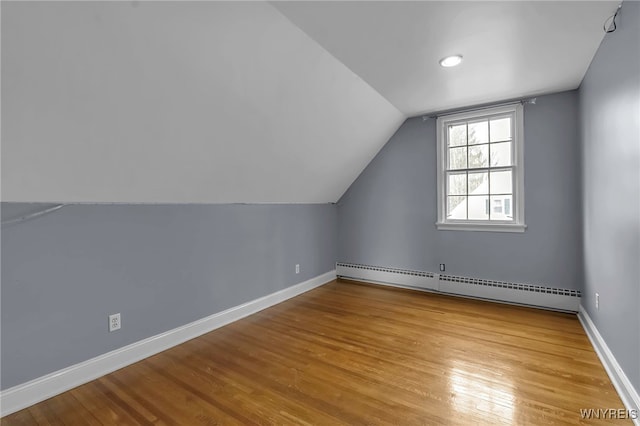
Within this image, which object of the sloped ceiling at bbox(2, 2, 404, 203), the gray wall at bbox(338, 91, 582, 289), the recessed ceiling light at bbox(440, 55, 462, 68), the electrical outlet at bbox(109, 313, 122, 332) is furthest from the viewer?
the gray wall at bbox(338, 91, 582, 289)

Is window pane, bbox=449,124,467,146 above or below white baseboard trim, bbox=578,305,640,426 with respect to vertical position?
above

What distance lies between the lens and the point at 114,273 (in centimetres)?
222

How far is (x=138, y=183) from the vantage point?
222 cm

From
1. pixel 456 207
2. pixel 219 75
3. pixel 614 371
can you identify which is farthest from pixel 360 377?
pixel 456 207

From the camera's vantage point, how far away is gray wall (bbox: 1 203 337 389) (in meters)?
1.81

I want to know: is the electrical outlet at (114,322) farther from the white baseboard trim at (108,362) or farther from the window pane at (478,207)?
the window pane at (478,207)

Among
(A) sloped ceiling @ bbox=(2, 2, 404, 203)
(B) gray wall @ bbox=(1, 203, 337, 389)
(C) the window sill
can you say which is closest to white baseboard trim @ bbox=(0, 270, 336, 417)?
(B) gray wall @ bbox=(1, 203, 337, 389)

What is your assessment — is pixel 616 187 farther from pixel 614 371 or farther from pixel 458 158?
pixel 458 158

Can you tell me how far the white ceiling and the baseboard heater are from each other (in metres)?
2.18

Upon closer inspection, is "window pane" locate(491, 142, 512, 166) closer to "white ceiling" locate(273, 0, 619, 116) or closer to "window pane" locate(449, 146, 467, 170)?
"window pane" locate(449, 146, 467, 170)

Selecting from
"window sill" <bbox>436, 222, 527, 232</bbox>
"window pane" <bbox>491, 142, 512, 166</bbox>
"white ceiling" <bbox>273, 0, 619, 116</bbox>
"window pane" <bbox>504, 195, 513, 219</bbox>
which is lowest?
"window sill" <bbox>436, 222, 527, 232</bbox>

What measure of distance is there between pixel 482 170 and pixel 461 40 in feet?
6.34

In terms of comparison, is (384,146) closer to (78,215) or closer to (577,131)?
(577,131)

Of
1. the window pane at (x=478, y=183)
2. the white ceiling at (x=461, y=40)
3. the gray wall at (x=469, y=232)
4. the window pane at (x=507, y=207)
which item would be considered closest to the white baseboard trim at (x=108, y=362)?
the gray wall at (x=469, y=232)
